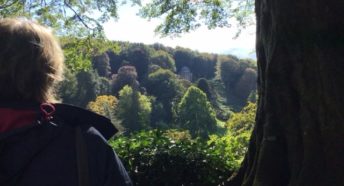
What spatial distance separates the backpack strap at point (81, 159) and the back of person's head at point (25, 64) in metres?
0.22

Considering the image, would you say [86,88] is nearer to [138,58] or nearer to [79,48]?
[138,58]

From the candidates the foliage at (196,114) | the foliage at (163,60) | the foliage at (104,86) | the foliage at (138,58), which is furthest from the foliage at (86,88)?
the foliage at (163,60)

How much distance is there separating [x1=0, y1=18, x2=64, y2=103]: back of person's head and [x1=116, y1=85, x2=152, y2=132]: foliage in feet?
250

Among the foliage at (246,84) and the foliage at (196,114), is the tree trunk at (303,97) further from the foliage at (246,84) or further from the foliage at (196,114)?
the foliage at (246,84)

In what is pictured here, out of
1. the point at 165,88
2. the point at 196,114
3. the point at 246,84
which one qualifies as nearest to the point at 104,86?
the point at 165,88

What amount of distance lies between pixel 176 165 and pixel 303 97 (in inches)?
90.8

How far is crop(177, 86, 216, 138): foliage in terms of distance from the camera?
72.4 m

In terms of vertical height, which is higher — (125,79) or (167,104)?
(125,79)

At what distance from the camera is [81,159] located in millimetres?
2020

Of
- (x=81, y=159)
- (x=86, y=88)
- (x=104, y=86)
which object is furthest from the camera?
(x=104, y=86)

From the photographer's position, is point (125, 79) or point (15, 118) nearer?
point (15, 118)

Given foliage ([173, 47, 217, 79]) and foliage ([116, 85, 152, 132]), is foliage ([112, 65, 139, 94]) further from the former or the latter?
foliage ([173, 47, 217, 79])

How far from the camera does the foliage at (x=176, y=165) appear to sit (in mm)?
6336

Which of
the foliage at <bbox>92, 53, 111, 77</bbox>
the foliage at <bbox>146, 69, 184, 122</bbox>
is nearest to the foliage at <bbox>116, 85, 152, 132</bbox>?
the foliage at <bbox>146, 69, 184, 122</bbox>
